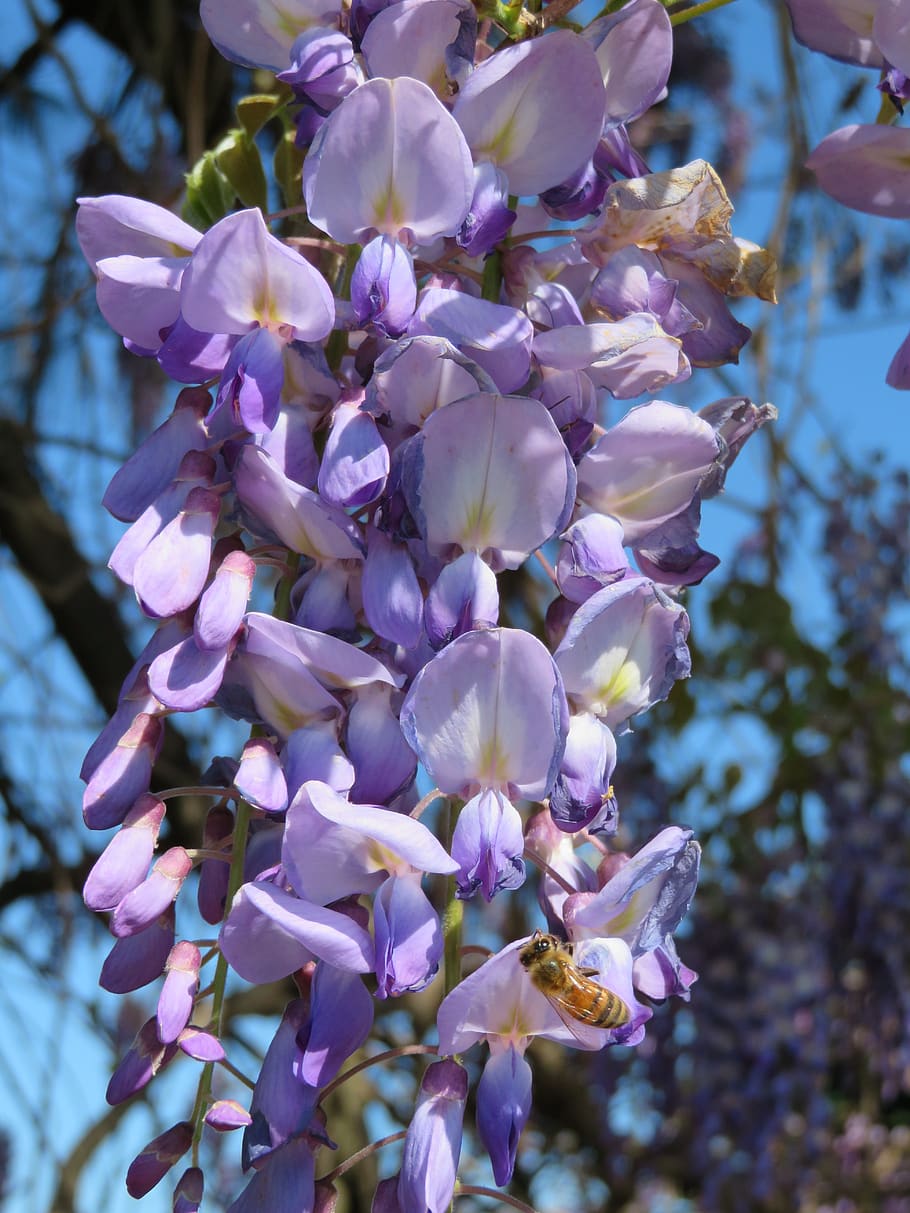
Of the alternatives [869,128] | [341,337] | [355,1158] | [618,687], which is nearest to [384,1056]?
[355,1158]

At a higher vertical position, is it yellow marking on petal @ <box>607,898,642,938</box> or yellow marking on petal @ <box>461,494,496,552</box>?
yellow marking on petal @ <box>461,494,496,552</box>

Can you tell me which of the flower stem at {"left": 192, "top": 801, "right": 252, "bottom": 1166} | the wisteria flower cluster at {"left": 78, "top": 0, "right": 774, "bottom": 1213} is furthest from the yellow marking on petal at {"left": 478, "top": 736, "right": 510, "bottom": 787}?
the flower stem at {"left": 192, "top": 801, "right": 252, "bottom": 1166}

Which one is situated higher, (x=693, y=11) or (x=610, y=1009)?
(x=693, y=11)

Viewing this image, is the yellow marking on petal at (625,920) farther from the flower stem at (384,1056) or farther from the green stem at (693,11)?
the green stem at (693,11)

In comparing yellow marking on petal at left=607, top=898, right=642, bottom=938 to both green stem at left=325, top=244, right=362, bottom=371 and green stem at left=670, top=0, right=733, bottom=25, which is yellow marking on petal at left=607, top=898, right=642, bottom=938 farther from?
green stem at left=670, top=0, right=733, bottom=25

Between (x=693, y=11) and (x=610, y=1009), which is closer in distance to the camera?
(x=610, y=1009)

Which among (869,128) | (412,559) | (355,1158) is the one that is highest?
(869,128)

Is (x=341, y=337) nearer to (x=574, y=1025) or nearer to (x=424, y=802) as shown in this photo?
(x=424, y=802)
